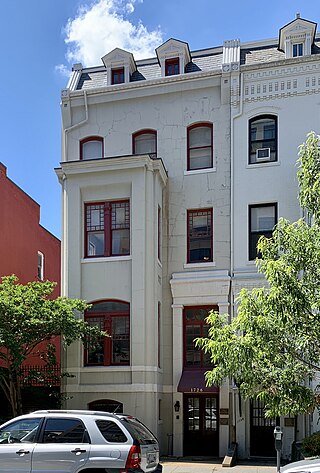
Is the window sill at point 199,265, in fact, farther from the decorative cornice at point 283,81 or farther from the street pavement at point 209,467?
the street pavement at point 209,467

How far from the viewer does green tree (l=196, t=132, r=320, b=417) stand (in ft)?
37.3

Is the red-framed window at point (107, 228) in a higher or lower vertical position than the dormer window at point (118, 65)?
lower

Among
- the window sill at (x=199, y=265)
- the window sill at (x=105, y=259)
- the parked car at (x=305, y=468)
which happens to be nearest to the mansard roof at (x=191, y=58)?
the window sill at (x=105, y=259)

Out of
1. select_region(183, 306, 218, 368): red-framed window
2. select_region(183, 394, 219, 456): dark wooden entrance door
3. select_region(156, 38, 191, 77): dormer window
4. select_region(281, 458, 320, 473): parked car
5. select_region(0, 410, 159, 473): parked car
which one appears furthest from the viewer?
select_region(156, 38, 191, 77): dormer window

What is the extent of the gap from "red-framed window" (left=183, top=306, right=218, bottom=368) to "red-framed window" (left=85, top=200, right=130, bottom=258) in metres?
2.96

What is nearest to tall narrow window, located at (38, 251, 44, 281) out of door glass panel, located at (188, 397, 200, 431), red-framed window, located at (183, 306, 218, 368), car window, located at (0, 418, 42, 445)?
red-framed window, located at (183, 306, 218, 368)

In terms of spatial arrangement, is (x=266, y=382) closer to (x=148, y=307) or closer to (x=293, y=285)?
(x=293, y=285)

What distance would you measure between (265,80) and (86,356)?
35.1ft

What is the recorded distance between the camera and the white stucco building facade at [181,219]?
18.9 meters

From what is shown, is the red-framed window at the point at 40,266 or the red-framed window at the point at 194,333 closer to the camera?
the red-framed window at the point at 194,333

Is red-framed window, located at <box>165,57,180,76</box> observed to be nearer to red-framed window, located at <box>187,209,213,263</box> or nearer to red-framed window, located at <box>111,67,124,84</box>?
red-framed window, located at <box>111,67,124,84</box>

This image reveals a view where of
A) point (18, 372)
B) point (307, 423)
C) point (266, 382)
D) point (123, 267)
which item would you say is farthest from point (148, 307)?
point (266, 382)

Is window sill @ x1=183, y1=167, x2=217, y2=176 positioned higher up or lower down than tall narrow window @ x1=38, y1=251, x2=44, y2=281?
higher up

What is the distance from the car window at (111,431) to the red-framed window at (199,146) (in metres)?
11.8
